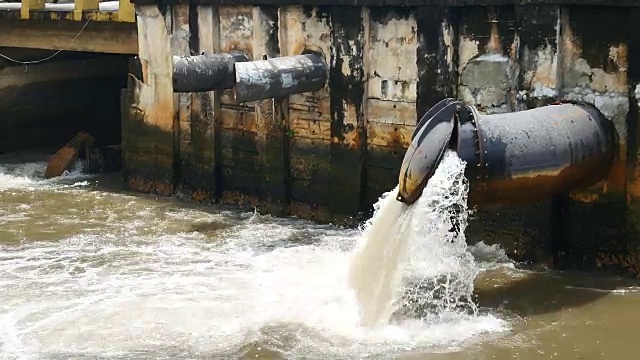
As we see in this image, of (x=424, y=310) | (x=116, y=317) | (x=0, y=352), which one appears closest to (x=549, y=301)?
(x=424, y=310)

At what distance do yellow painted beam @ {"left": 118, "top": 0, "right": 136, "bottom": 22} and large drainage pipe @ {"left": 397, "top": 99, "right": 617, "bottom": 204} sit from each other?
5.97 m

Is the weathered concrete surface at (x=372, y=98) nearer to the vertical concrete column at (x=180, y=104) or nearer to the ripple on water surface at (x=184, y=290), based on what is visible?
the vertical concrete column at (x=180, y=104)

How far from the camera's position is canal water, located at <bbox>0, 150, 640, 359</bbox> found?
7043 mm

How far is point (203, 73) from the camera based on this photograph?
1055 cm

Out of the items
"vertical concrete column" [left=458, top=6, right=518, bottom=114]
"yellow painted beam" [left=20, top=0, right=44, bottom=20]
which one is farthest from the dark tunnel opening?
"vertical concrete column" [left=458, top=6, right=518, bottom=114]

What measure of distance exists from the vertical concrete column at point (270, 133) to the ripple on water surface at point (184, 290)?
0.29 metres

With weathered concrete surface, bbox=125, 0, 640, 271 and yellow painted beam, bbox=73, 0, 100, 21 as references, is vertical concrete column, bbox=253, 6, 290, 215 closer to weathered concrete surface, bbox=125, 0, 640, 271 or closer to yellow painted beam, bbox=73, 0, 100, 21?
weathered concrete surface, bbox=125, 0, 640, 271

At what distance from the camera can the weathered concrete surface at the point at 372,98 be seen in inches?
332

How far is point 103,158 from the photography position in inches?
563

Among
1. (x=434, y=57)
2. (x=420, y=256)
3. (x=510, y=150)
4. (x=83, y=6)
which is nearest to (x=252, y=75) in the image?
(x=434, y=57)

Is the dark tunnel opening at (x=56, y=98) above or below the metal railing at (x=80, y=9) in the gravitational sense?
below

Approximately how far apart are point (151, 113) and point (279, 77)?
9.00 ft

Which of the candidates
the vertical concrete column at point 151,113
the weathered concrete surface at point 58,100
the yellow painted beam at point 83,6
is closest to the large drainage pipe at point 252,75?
the vertical concrete column at point 151,113

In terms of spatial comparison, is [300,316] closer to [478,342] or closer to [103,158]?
[478,342]
